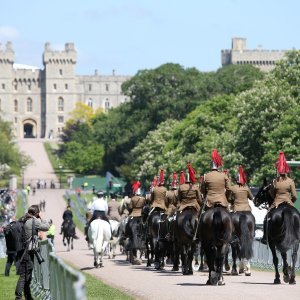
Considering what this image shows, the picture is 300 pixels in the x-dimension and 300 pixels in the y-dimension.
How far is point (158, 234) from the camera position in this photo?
28969 millimetres

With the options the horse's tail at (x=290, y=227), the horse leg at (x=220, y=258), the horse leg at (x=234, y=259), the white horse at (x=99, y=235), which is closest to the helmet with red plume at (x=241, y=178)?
the horse leg at (x=234, y=259)

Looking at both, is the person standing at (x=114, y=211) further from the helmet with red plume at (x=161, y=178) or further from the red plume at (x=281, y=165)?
the red plume at (x=281, y=165)

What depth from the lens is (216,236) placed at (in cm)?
2184

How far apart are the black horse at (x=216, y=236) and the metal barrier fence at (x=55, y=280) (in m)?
2.43

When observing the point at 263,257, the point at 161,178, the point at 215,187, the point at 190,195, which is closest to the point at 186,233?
the point at 190,195

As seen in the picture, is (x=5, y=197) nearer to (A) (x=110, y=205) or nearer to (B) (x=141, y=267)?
(A) (x=110, y=205)

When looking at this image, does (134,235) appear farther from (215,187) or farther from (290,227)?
(290,227)

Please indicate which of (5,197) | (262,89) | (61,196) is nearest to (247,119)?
(262,89)

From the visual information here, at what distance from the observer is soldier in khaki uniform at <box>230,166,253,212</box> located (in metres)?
25.5

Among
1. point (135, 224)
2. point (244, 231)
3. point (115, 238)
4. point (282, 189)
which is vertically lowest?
point (115, 238)

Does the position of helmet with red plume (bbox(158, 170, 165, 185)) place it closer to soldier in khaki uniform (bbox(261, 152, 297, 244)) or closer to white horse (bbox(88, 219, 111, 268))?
white horse (bbox(88, 219, 111, 268))

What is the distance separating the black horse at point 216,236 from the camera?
21.8 m

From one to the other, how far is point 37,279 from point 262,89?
143 ft

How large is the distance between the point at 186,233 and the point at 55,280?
25.0 ft
